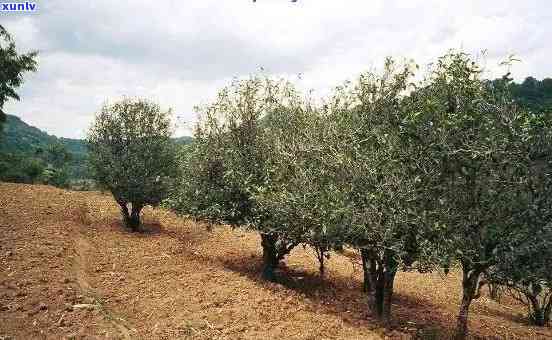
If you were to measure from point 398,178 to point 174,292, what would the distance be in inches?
404

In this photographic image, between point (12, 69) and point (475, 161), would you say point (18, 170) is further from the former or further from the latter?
point (475, 161)

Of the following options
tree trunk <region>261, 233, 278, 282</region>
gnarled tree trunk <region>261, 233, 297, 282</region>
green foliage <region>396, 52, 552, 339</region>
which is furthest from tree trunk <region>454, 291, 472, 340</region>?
tree trunk <region>261, 233, 278, 282</region>

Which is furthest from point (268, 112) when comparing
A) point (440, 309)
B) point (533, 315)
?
point (533, 315)

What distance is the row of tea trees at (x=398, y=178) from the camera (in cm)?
1439

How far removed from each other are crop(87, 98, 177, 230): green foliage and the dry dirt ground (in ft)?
9.39

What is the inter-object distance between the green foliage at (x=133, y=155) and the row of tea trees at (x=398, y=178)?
8147 mm

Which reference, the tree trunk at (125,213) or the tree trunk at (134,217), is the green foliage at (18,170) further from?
the tree trunk at (134,217)

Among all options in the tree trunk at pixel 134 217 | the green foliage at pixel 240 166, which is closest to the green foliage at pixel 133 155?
the tree trunk at pixel 134 217

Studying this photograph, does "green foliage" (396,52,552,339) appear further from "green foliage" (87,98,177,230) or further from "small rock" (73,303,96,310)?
"green foliage" (87,98,177,230)

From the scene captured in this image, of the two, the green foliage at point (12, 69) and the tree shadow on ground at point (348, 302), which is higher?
the green foliage at point (12, 69)

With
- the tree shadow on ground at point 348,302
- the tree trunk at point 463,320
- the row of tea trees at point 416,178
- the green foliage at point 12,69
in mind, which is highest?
the green foliage at point 12,69

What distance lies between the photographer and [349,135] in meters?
17.3

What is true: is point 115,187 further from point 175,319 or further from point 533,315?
point 533,315

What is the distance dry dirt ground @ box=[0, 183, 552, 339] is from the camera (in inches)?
573
